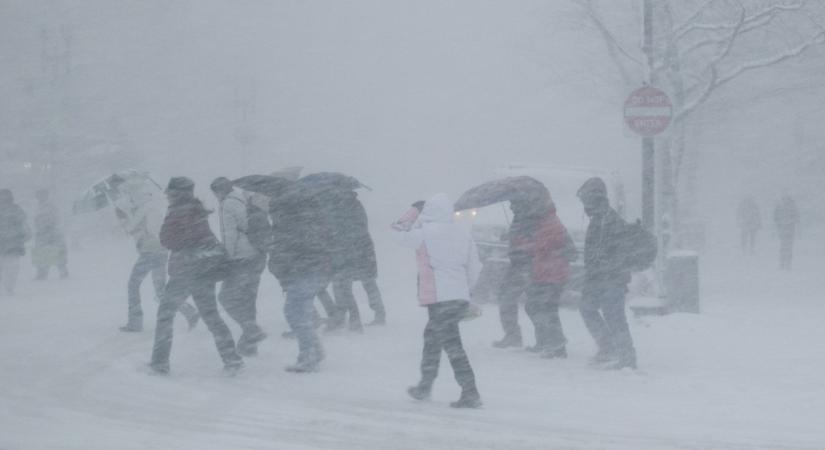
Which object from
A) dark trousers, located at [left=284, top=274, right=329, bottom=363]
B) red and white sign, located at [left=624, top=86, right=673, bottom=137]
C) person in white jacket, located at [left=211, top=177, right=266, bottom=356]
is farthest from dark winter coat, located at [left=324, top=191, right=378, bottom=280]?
red and white sign, located at [left=624, top=86, right=673, bottom=137]

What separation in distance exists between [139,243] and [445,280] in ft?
17.1

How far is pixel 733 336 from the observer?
12.6 m

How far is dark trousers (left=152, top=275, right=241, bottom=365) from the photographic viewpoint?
9.49 m

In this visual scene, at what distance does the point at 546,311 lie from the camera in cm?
1086

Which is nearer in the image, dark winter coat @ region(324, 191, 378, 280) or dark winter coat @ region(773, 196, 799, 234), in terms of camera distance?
dark winter coat @ region(324, 191, 378, 280)

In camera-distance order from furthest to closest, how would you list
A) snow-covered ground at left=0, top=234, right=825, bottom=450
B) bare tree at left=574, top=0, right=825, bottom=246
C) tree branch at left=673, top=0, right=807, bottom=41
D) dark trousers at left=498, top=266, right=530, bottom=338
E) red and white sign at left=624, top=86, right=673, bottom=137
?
bare tree at left=574, top=0, right=825, bottom=246
tree branch at left=673, top=0, right=807, bottom=41
red and white sign at left=624, top=86, right=673, bottom=137
dark trousers at left=498, top=266, right=530, bottom=338
snow-covered ground at left=0, top=234, right=825, bottom=450

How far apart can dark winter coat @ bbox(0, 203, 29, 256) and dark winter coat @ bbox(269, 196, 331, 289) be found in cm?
799

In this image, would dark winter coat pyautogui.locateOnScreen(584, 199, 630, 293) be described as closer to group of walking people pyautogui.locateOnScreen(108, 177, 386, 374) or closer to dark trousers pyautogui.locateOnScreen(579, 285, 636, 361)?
dark trousers pyautogui.locateOnScreen(579, 285, 636, 361)

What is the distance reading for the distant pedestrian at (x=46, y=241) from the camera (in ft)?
63.5

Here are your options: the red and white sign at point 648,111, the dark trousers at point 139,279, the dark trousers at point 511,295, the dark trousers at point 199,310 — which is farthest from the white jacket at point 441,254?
the red and white sign at point 648,111

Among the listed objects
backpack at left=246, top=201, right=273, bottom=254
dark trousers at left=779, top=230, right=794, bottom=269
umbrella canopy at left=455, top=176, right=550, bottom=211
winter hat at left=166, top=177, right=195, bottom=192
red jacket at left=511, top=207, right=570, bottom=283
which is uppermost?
winter hat at left=166, top=177, right=195, bottom=192

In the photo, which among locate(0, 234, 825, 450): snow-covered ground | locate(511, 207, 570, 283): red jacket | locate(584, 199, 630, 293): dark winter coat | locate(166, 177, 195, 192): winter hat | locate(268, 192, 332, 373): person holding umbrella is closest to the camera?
locate(0, 234, 825, 450): snow-covered ground

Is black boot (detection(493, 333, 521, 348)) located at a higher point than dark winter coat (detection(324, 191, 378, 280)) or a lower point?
lower

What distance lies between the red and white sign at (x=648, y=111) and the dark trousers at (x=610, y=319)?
3860mm
